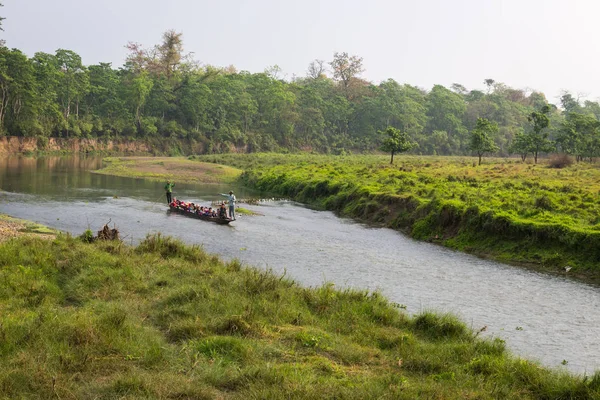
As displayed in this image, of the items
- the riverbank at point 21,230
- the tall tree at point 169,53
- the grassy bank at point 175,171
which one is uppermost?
the tall tree at point 169,53

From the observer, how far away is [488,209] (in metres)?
30.8

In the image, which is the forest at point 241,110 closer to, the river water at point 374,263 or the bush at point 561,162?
the bush at point 561,162

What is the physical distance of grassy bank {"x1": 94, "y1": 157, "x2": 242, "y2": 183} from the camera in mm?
67250

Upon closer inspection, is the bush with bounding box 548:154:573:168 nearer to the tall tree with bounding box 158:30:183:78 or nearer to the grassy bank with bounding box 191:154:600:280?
the grassy bank with bounding box 191:154:600:280

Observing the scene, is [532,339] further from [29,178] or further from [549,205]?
[29,178]

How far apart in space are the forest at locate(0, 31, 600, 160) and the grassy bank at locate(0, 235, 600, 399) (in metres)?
62.4

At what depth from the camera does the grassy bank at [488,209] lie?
26.2m

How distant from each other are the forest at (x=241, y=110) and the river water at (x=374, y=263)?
4561 cm

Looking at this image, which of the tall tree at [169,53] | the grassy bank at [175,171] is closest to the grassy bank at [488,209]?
the grassy bank at [175,171]

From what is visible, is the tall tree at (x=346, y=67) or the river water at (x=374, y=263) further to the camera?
the tall tree at (x=346, y=67)

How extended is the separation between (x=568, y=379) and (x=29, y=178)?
55690 millimetres

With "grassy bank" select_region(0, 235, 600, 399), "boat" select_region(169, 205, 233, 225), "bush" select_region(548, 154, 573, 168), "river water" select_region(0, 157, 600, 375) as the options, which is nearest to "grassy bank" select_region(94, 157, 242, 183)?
"river water" select_region(0, 157, 600, 375)

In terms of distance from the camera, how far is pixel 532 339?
16297mm

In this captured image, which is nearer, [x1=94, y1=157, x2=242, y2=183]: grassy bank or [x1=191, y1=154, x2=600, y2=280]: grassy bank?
[x1=191, y1=154, x2=600, y2=280]: grassy bank
